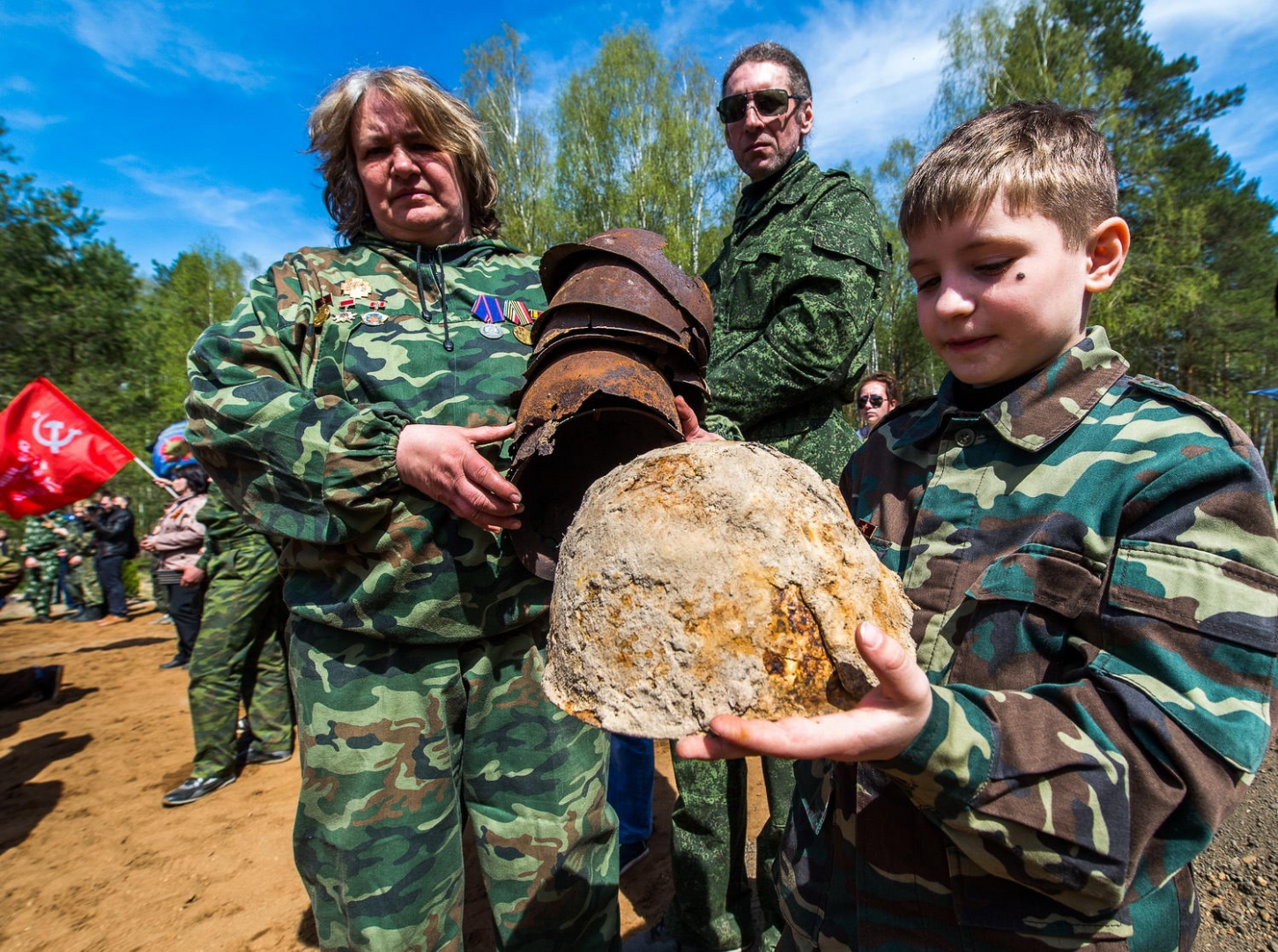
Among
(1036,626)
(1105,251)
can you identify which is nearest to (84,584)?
(1036,626)

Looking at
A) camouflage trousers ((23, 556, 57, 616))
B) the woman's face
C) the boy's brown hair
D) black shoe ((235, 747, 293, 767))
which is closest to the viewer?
the boy's brown hair

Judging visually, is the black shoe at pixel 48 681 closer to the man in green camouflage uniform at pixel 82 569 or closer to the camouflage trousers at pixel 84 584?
the man in green camouflage uniform at pixel 82 569

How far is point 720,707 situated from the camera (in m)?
1.07

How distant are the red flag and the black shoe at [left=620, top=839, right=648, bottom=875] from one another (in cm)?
651

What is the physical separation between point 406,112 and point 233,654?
4.21 meters

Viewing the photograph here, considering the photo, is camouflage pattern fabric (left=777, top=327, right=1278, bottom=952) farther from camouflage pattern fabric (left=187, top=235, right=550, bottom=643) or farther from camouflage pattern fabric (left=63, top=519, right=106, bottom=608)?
camouflage pattern fabric (left=63, top=519, right=106, bottom=608)

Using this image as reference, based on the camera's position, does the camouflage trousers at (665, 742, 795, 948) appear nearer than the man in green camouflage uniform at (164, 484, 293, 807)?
Yes

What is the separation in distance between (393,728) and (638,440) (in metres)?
1.04

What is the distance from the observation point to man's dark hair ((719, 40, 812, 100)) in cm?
271

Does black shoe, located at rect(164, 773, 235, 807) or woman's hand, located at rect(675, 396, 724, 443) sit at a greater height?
woman's hand, located at rect(675, 396, 724, 443)

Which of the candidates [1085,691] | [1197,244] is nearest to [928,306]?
[1085,691]

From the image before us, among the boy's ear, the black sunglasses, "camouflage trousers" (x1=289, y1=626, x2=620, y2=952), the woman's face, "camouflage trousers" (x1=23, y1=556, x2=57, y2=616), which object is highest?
the black sunglasses

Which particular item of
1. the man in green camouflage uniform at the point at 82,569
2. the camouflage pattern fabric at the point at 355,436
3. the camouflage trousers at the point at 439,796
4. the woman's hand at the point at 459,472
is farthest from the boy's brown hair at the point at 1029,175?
the man in green camouflage uniform at the point at 82,569

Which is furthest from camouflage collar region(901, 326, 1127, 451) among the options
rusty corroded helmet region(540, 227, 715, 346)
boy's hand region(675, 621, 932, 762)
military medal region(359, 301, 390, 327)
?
military medal region(359, 301, 390, 327)
